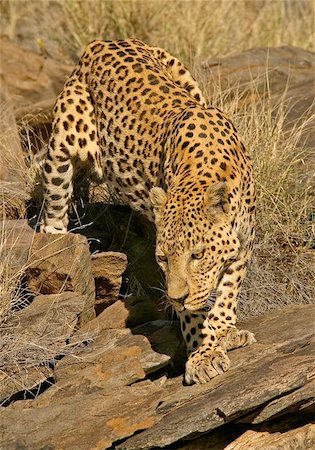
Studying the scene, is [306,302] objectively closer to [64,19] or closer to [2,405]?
[2,405]

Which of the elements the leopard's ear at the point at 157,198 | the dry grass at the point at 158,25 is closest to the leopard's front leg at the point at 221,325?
the leopard's ear at the point at 157,198

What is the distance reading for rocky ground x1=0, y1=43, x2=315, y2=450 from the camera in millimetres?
7984

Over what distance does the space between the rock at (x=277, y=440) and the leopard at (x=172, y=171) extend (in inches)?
21.6

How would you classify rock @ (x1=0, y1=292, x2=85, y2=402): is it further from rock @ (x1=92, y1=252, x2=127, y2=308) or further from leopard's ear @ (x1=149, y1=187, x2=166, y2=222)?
leopard's ear @ (x1=149, y1=187, x2=166, y2=222)

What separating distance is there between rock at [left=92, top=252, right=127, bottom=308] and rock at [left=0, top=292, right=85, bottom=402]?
0.55 m

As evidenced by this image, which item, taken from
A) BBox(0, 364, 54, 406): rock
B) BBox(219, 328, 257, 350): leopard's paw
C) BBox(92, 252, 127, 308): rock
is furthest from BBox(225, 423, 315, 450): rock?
BBox(92, 252, 127, 308): rock

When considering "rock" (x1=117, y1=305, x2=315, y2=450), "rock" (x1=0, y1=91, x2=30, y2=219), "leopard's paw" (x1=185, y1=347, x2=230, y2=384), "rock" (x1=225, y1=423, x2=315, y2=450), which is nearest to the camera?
"rock" (x1=117, y1=305, x2=315, y2=450)

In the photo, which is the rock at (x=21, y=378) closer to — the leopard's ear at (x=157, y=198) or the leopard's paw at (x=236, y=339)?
the leopard's paw at (x=236, y=339)

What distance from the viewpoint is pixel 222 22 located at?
16562 mm

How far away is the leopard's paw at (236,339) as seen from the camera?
8805mm

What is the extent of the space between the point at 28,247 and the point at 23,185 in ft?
4.37

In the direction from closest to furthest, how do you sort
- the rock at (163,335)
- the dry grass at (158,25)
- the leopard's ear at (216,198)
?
the leopard's ear at (216,198) < the rock at (163,335) < the dry grass at (158,25)

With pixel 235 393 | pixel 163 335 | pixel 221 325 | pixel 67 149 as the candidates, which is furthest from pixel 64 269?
pixel 235 393

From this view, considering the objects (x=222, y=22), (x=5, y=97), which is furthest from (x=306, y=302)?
(x=222, y=22)
